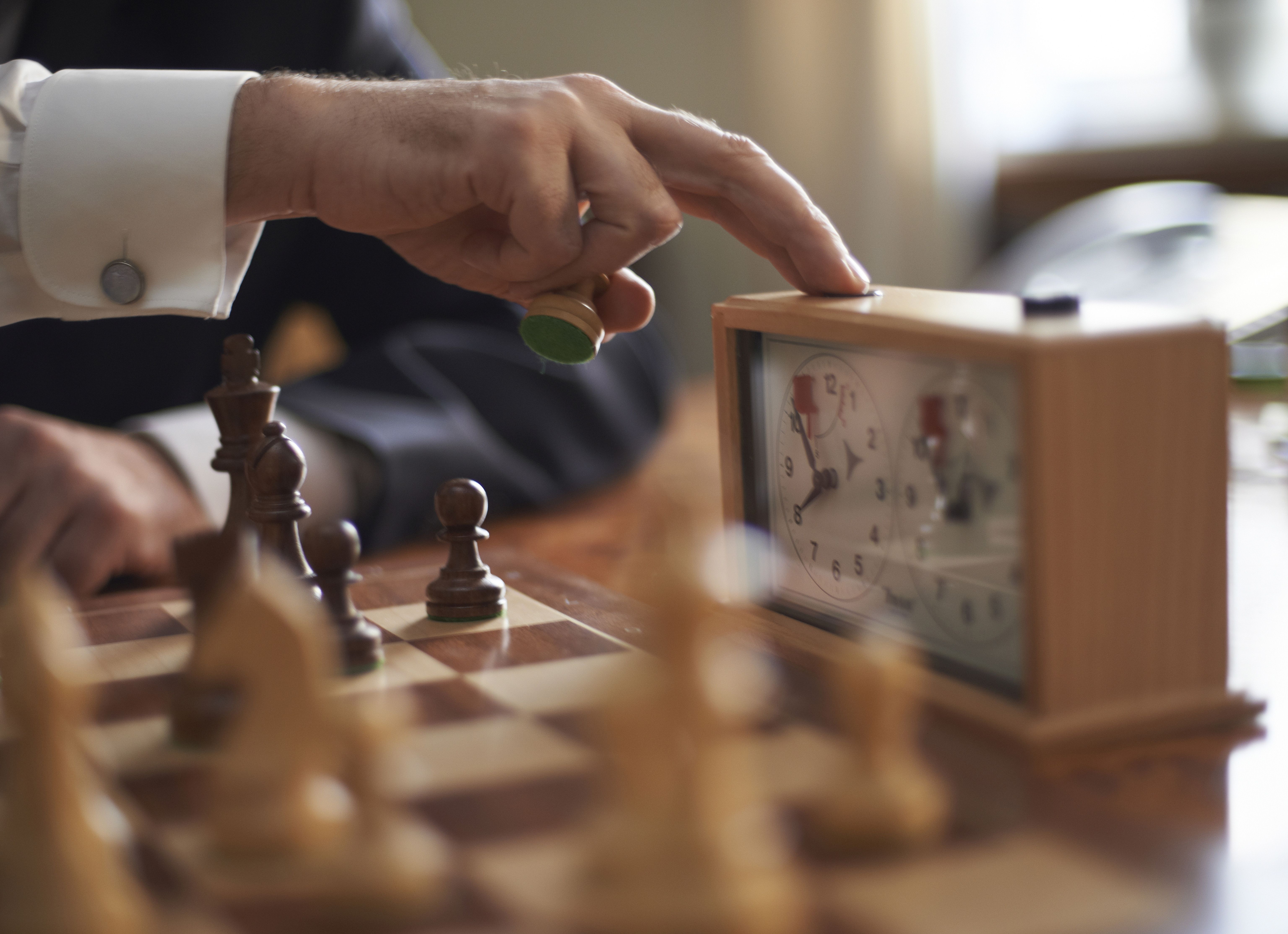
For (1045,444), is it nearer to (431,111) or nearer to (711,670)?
(711,670)

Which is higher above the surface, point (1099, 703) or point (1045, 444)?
point (1045, 444)

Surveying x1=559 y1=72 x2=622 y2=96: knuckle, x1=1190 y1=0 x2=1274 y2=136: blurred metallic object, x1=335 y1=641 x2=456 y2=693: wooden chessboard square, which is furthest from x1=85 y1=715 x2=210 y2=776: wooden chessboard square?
x1=1190 y1=0 x2=1274 y2=136: blurred metallic object

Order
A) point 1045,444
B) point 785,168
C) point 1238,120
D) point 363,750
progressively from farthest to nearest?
point 785,168
point 1238,120
point 1045,444
point 363,750

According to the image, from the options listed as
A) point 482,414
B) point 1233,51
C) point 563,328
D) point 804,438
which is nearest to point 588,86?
point 563,328

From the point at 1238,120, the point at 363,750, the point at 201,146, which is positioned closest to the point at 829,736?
the point at 363,750

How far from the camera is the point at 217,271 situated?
1.16 m

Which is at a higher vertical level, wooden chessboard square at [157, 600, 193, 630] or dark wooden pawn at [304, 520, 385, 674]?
dark wooden pawn at [304, 520, 385, 674]

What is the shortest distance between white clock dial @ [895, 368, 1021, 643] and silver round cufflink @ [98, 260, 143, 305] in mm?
699

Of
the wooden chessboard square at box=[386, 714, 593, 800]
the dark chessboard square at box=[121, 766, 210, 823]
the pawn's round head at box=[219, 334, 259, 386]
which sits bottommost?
the wooden chessboard square at box=[386, 714, 593, 800]

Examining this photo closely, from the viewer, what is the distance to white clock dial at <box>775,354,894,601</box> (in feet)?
3.07

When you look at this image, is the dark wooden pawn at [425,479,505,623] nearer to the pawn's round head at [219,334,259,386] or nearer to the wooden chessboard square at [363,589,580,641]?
the wooden chessboard square at [363,589,580,641]

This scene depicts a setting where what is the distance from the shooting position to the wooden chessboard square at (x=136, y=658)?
0.96 m

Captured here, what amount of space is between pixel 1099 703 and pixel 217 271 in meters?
0.83

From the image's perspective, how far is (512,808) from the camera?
26.2 inches
